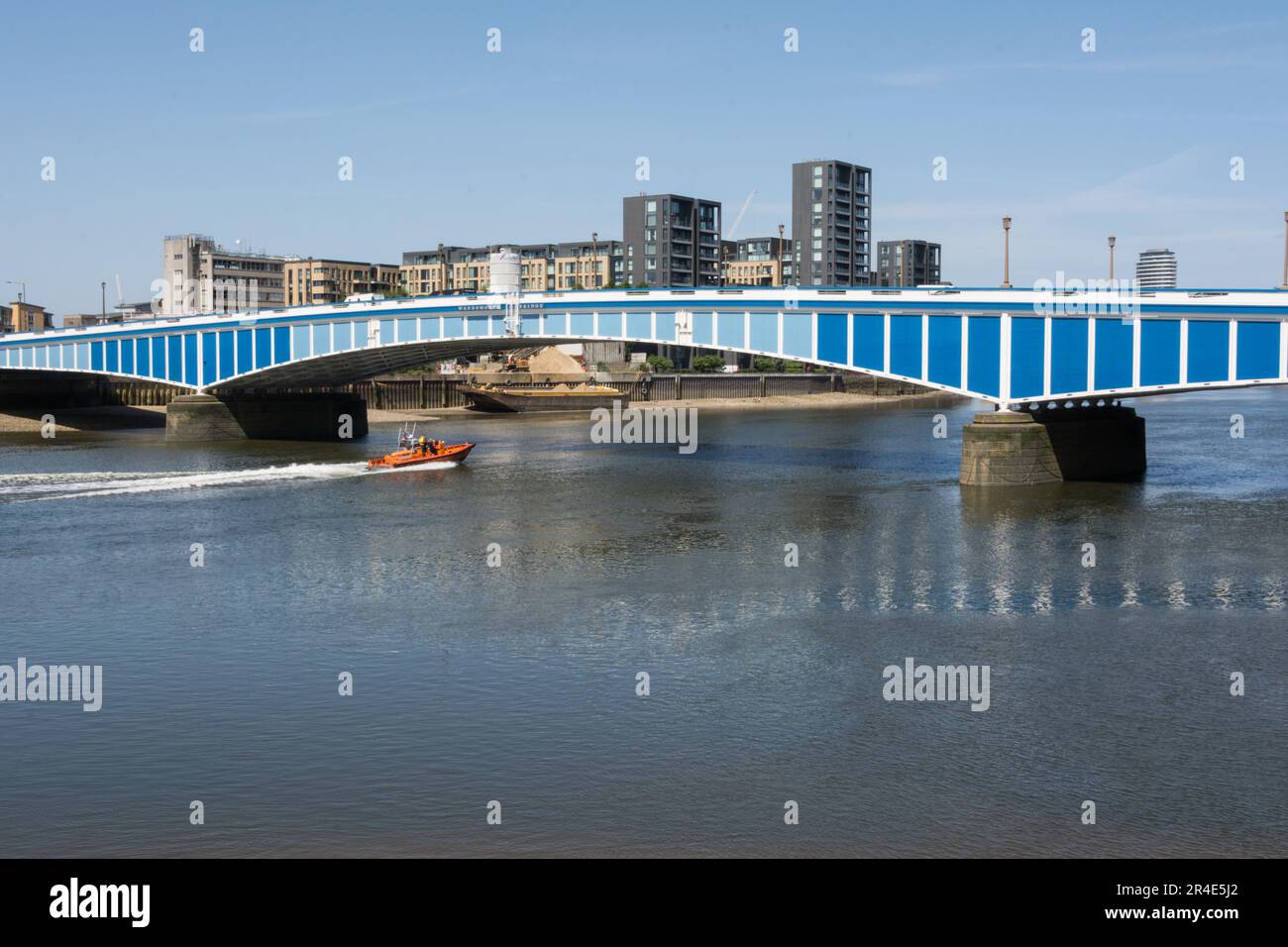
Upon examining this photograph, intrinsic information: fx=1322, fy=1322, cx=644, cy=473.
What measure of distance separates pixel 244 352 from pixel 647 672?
2638 inches

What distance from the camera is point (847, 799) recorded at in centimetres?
1855

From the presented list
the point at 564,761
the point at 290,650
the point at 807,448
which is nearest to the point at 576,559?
the point at 290,650

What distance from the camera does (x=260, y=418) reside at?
297ft

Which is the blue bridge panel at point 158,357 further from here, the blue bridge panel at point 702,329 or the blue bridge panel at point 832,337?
the blue bridge panel at point 832,337

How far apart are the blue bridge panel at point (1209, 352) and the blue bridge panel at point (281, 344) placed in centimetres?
5426

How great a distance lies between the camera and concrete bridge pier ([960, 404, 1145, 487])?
55344mm

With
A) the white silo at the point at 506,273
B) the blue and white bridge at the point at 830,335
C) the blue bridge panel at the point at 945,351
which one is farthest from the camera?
the white silo at the point at 506,273

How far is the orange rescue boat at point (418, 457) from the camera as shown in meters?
67.5

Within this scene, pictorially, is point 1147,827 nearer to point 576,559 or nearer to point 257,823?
point 257,823

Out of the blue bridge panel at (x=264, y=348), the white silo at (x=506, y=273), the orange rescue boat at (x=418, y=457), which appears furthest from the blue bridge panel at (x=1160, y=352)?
the blue bridge panel at (x=264, y=348)

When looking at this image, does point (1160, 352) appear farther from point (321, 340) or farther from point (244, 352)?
point (244, 352)

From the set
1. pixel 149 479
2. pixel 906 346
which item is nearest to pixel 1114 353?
pixel 906 346

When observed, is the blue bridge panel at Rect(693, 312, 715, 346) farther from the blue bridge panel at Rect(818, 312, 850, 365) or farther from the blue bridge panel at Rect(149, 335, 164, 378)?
the blue bridge panel at Rect(149, 335, 164, 378)
